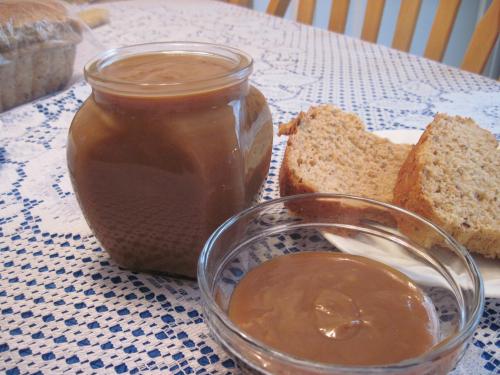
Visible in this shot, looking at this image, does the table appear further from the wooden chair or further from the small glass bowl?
the wooden chair

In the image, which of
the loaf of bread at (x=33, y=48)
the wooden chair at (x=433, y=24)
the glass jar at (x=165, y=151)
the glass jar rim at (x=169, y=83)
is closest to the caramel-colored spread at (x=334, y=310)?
the glass jar at (x=165, y=151)

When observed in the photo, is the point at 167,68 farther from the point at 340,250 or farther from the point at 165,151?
the point at 340,250

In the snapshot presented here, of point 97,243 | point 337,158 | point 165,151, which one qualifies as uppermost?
point 165,151

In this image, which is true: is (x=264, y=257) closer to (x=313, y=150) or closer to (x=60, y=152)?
(x=313, y=150)

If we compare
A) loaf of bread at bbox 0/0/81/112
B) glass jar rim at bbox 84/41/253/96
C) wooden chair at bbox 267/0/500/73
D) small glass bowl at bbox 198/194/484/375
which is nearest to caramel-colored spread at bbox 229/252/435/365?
small glass bowl at bbox 198/194/484/375

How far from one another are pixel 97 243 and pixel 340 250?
1.46 feet

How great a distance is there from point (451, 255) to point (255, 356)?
1.09 ft

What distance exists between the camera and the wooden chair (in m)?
1.96

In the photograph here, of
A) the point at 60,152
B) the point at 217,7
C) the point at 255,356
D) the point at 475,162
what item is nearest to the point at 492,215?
the point at 475,162

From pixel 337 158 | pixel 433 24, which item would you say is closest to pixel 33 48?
pixel 337 158

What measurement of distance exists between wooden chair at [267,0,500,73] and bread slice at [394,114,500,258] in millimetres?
1054

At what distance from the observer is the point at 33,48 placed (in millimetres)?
1437

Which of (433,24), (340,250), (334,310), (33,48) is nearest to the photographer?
(334,310)

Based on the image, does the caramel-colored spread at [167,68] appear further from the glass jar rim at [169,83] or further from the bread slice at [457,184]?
the bread slice at [457,184]
